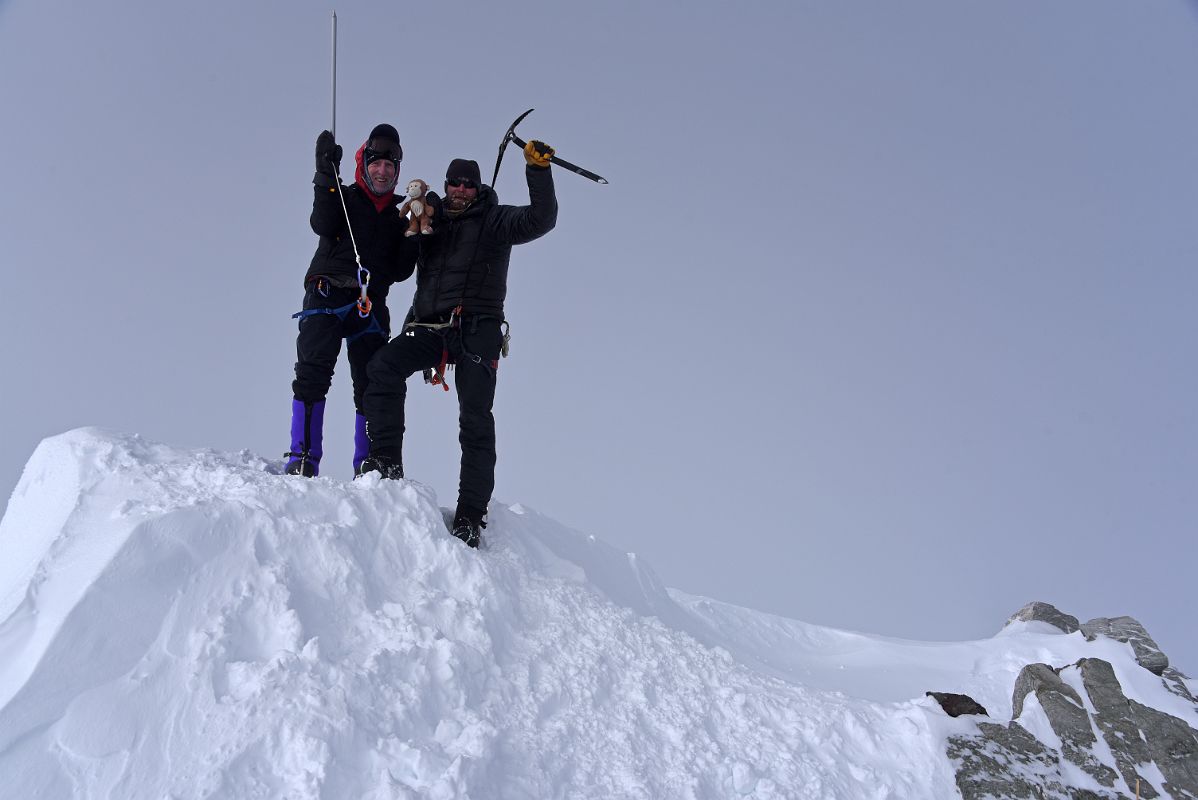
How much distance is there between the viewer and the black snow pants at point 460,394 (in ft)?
21.3

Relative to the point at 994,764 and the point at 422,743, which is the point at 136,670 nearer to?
the point at 422,743

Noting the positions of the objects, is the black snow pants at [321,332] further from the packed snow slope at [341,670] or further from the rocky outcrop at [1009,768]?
the rocky outcrop at [1009,768]

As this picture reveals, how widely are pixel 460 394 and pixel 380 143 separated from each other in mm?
2339

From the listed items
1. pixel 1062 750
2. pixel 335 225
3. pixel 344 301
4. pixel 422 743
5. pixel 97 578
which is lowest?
pixel 1062 750

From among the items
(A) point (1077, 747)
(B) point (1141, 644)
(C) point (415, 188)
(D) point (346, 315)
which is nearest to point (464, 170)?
(C) point (415, 188)

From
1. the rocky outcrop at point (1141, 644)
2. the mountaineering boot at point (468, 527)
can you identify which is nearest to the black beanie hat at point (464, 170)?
the mountaineering boot at point (468, 527)

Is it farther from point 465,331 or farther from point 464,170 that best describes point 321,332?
point 464,170

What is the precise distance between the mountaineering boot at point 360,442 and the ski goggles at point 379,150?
2.35 meters

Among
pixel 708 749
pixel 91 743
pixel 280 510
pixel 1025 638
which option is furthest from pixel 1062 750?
pixel 91 743

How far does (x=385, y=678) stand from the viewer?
14.5 feet

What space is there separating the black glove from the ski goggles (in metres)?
0.26

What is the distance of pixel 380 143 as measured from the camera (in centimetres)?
678

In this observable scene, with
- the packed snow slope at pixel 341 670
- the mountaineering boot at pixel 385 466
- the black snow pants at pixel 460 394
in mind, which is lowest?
the packed snow slope at pixel 341 670

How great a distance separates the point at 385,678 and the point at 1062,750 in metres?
5.54
